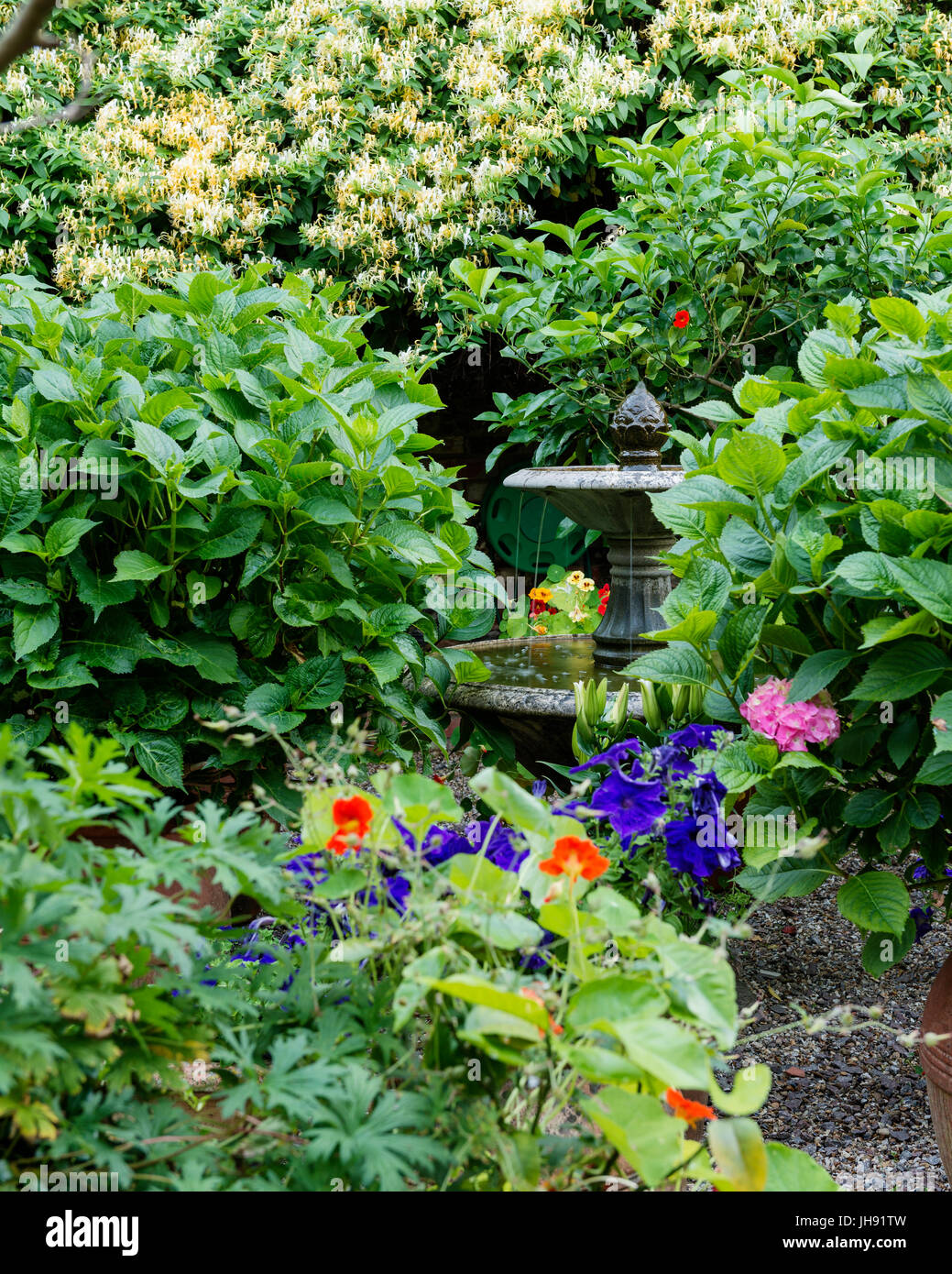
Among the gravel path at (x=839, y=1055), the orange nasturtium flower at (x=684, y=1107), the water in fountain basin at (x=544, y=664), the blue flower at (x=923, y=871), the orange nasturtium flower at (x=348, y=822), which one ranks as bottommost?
the gravel path at (x=839, y=1055)

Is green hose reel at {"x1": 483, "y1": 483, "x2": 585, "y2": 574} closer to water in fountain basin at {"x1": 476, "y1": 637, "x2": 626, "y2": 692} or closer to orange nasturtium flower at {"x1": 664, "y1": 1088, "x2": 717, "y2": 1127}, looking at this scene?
water in fountain basin at {"x1": 476, "y1": 637, "x2": 626, "y2": 692}

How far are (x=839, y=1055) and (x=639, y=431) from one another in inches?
71.6

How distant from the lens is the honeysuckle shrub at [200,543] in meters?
2.16

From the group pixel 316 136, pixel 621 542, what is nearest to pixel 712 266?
pixel 621 542

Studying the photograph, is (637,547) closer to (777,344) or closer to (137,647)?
(777,344)

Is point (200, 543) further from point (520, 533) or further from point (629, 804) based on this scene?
point (520, 533)

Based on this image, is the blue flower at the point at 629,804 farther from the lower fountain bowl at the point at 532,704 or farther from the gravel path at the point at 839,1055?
the lower fountain bowl at the point at 532,704

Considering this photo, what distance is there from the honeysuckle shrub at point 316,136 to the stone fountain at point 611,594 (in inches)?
97.0

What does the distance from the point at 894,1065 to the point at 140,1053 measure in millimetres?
2316

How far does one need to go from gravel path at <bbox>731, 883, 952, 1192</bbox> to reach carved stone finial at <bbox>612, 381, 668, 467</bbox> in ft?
4.89

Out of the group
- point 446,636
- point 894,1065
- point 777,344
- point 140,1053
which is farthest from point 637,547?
point 140,1053

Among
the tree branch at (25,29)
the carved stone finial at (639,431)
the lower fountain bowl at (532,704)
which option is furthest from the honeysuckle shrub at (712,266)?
the tree branch at (25,29)

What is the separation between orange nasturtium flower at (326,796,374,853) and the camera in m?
1.08

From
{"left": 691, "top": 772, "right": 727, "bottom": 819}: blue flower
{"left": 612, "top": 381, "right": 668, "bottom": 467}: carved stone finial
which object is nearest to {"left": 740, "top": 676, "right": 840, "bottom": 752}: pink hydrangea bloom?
{"left": 691, "top": 772, "right": 727, "bottom": 819}: blue flower
